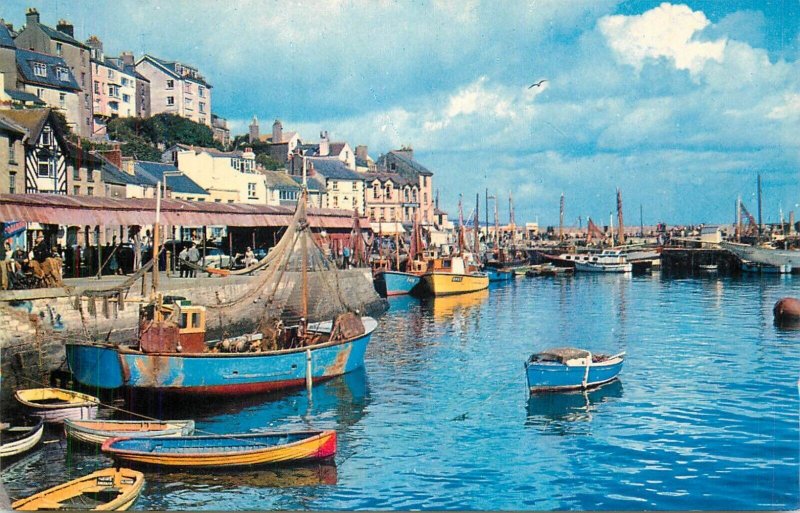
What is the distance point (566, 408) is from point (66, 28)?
81.9 metres

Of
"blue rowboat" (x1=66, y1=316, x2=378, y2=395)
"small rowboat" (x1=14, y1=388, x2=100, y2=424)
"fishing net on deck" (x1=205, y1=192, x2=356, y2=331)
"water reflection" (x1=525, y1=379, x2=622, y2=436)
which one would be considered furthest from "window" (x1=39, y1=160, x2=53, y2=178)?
"water reflection" (x1=525, y1=379, x2=622, y2=436)

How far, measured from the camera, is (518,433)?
21.7 meters

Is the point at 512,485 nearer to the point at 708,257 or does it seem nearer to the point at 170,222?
the point at 170,222

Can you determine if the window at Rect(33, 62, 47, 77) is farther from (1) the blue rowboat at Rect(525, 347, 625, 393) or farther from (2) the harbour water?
(1) the blue rowboat at Rect(525, 347, 625, 393)

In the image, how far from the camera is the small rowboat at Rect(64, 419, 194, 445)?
19641 millimetres

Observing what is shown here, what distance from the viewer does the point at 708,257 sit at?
93.6m

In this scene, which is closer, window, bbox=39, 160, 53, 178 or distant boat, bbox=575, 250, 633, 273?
window, bbox=39, 160, 53, 178

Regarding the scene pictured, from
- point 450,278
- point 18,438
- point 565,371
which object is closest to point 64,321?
point 18,438

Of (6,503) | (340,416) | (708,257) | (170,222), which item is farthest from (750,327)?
(708,257)

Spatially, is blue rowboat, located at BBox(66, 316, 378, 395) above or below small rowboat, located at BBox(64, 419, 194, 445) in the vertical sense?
above

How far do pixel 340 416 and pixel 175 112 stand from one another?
3381 inches

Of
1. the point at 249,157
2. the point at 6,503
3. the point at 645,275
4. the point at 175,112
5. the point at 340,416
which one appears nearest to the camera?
the point at 6,503

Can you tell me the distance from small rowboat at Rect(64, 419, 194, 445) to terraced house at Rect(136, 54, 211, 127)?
8627cm

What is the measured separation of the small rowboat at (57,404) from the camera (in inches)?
846
